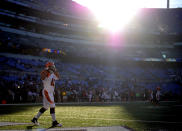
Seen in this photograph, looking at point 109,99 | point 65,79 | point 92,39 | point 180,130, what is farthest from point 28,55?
point 180,130

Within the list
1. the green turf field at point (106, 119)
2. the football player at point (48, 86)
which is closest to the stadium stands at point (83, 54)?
the green turf field at point (106, 119)

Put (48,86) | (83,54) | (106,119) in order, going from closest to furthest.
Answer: (48,86)
(106,119)
(83,54)

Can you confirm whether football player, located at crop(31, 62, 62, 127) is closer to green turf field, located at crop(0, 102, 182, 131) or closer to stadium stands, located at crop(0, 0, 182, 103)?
green turf field, located at crop(0, 102, 182, 131)

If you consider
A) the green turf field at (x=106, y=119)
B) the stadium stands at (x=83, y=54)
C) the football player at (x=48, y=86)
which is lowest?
the green turf field at (x=106, y=119)

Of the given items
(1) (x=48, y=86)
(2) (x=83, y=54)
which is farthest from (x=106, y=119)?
(2) (x=83, y=54)

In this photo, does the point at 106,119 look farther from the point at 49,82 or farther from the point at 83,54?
the point at 83,54

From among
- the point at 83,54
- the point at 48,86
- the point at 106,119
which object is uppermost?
the point at 83,54

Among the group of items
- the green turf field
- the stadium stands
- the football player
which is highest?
the stadium stands

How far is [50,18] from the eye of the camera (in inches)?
1629

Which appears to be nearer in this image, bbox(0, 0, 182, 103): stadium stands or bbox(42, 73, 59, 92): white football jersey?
bbox(42, 73, 59, 92): white football jersey

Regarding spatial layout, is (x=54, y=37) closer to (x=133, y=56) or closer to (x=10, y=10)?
(x=10, y=10)

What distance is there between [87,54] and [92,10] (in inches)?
557

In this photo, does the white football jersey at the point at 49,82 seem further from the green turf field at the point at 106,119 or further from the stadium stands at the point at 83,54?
the stadium stands at the point at 83,54

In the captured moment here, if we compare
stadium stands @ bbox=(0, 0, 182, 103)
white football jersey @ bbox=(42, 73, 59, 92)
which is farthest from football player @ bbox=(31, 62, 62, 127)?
stadium stands @ bbox=(0, 0, 182, 103)
